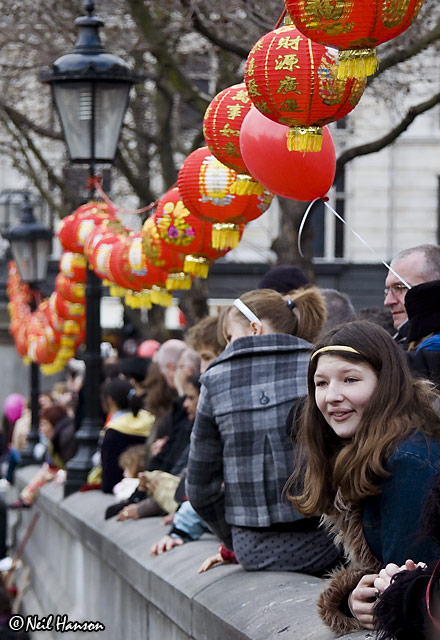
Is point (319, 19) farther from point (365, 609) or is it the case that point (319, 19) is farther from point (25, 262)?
point (25, 262)

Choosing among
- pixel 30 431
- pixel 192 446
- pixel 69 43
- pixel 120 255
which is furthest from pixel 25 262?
pixel 192 446

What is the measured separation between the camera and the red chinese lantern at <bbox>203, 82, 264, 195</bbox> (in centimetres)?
638

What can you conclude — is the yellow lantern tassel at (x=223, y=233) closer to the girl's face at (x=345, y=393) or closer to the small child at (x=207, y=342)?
the small child at (x=207, y=342)

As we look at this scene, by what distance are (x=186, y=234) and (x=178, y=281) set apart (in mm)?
984

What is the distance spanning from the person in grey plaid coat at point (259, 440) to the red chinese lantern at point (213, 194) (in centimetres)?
135

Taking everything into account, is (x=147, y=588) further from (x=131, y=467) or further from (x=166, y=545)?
(x=131, y=467)

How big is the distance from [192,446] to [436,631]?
2.81 meters

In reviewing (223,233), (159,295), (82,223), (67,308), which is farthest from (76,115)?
(67,308)

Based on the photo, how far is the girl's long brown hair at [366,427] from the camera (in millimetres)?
4316

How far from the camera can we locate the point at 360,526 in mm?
4441

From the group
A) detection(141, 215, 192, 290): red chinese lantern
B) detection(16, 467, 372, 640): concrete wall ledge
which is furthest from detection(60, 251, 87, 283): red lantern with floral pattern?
detection(141, 215, 192, 290): red chinese lantern

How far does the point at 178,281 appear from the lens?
9094 mm

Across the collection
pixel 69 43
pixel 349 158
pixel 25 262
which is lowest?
pixel 25 262

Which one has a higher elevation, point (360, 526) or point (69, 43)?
point (69, 43)
